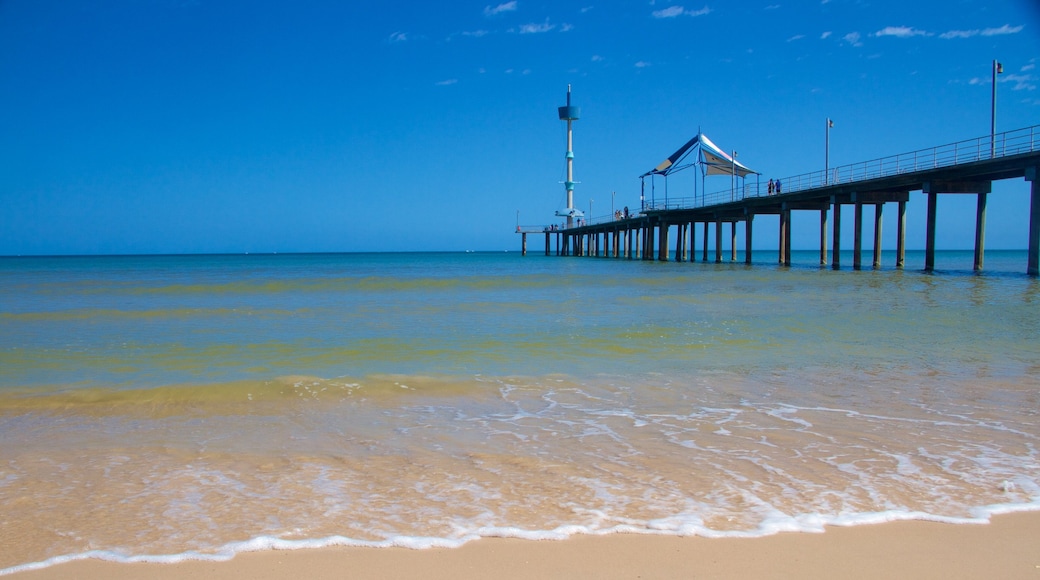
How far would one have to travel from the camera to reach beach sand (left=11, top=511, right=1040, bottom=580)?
2641mm

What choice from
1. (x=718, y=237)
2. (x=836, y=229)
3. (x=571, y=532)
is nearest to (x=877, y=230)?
(x=836, y=229)

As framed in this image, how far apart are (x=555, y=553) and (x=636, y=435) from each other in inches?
76.9

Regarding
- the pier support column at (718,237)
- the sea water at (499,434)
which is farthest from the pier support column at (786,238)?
the sea water at (499,434)

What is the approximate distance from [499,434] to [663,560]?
2.14 meters

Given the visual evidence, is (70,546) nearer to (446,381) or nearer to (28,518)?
(28,518)

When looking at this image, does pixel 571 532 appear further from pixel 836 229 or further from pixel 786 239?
pixel 786 239

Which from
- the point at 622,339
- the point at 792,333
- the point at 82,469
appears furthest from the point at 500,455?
the point at 792,333

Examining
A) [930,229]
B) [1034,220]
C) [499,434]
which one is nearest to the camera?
[499,434]

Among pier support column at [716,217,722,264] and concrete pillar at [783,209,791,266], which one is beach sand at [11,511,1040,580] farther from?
pier support column at [716,217,722,264]

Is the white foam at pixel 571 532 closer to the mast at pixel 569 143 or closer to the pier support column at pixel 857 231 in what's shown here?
the pier support column at pixel 857 231

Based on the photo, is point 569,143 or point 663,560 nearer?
point 663,560

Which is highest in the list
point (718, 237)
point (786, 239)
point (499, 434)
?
point (718, 237)

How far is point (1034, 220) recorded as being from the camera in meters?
21.9

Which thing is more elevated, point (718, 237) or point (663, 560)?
point (718, 237)
